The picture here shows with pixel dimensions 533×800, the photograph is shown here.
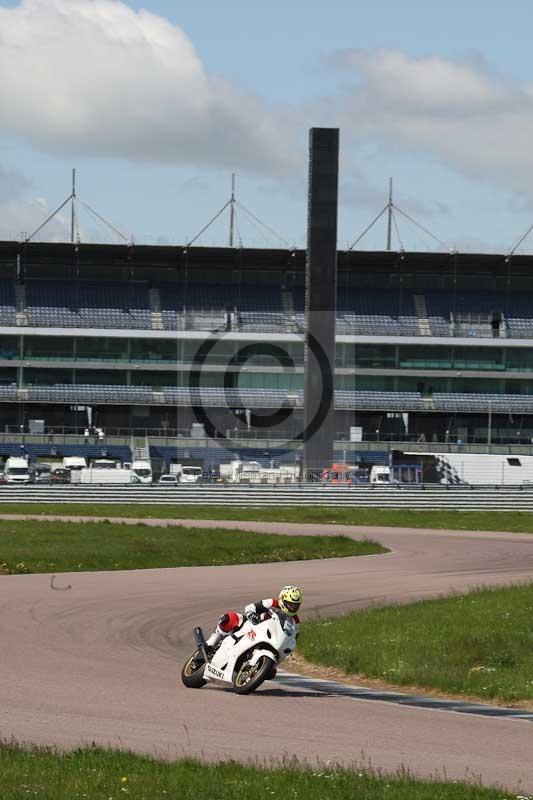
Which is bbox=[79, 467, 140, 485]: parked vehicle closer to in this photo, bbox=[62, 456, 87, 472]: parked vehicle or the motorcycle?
bbox=[62, 456, 87, 472]: parked vehicle

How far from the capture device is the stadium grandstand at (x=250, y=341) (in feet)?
331

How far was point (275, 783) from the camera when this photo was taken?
423 inches

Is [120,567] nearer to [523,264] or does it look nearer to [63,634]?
[63,634]

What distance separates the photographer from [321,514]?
58.2m

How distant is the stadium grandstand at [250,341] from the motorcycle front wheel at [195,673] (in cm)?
8184

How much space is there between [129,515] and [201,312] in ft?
161

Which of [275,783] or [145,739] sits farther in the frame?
[145,739]

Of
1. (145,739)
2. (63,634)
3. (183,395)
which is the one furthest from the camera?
(183,395)

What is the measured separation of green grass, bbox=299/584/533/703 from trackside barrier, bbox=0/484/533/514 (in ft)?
132

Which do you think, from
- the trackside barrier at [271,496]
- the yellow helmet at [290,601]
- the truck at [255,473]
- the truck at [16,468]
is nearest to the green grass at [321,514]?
the trackside barrier at [271,496]

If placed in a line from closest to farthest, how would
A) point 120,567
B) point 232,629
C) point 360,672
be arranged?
point 232,629, point 360,672, point 120,567

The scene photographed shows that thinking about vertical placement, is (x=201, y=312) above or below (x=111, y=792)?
above

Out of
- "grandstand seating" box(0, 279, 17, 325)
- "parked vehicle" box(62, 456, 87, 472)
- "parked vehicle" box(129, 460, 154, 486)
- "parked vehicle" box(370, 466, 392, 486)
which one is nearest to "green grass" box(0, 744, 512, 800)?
"parked vehicle" box(129, 460, 154, 486)

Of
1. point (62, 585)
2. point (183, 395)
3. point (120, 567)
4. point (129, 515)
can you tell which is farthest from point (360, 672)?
point (183, 395)
